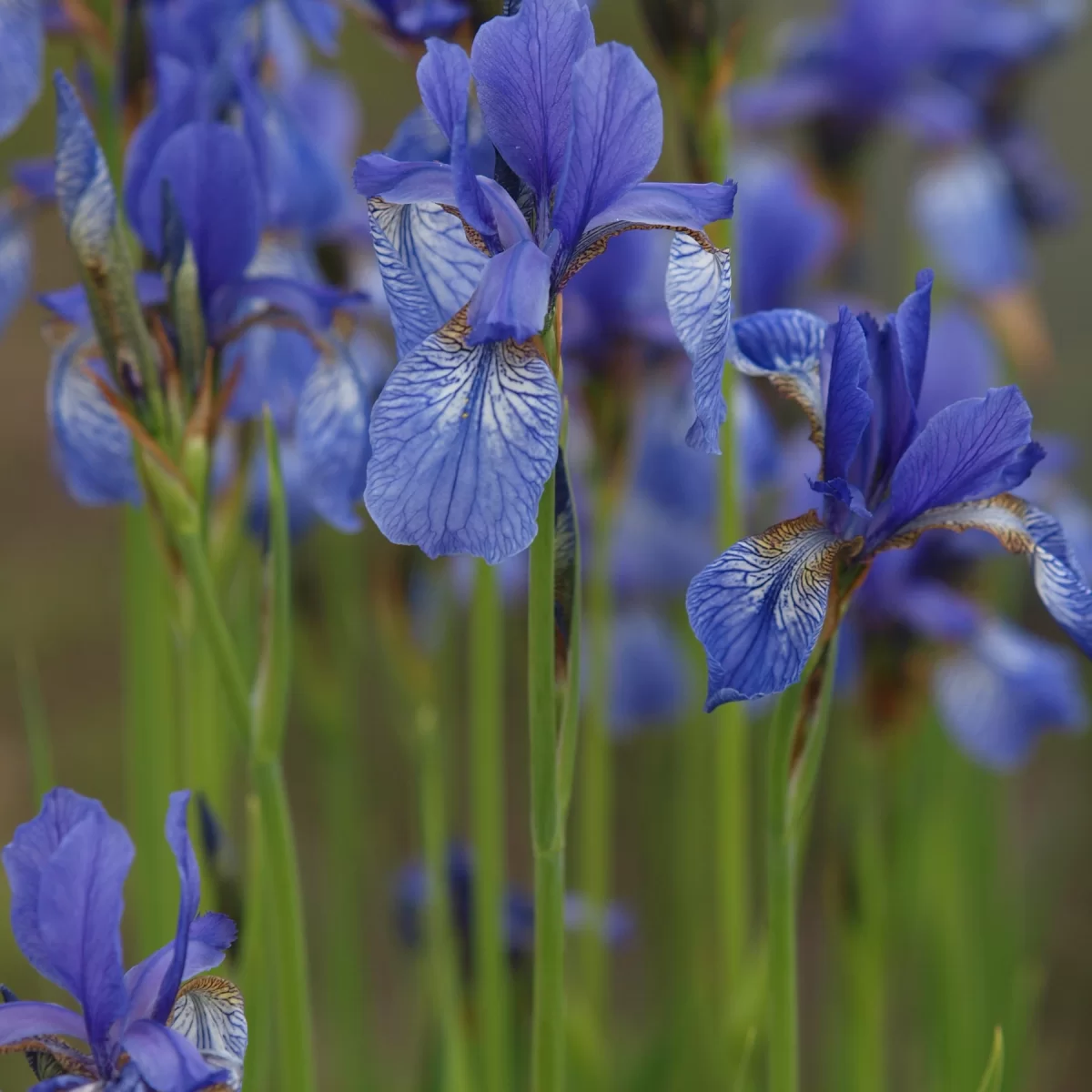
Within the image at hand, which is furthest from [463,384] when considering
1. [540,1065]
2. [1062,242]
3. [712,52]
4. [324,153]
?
[1062,242]

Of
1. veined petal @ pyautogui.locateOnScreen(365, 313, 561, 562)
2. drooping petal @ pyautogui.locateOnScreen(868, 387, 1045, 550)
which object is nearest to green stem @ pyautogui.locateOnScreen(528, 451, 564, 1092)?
veined petal @ pyautogui.locateOnScreen(365, 313, 561, 562)

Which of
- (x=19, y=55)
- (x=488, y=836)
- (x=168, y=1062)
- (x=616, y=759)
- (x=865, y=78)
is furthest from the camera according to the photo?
(x=616, y=759)

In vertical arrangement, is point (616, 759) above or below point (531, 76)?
below

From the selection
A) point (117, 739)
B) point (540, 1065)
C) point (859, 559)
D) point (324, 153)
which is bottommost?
point (117, 739)

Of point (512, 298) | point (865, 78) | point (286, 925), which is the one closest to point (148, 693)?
point (286, 925)

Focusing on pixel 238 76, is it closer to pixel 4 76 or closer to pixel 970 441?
pixel 4 76

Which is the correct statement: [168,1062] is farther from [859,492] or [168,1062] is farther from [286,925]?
[859,492]
